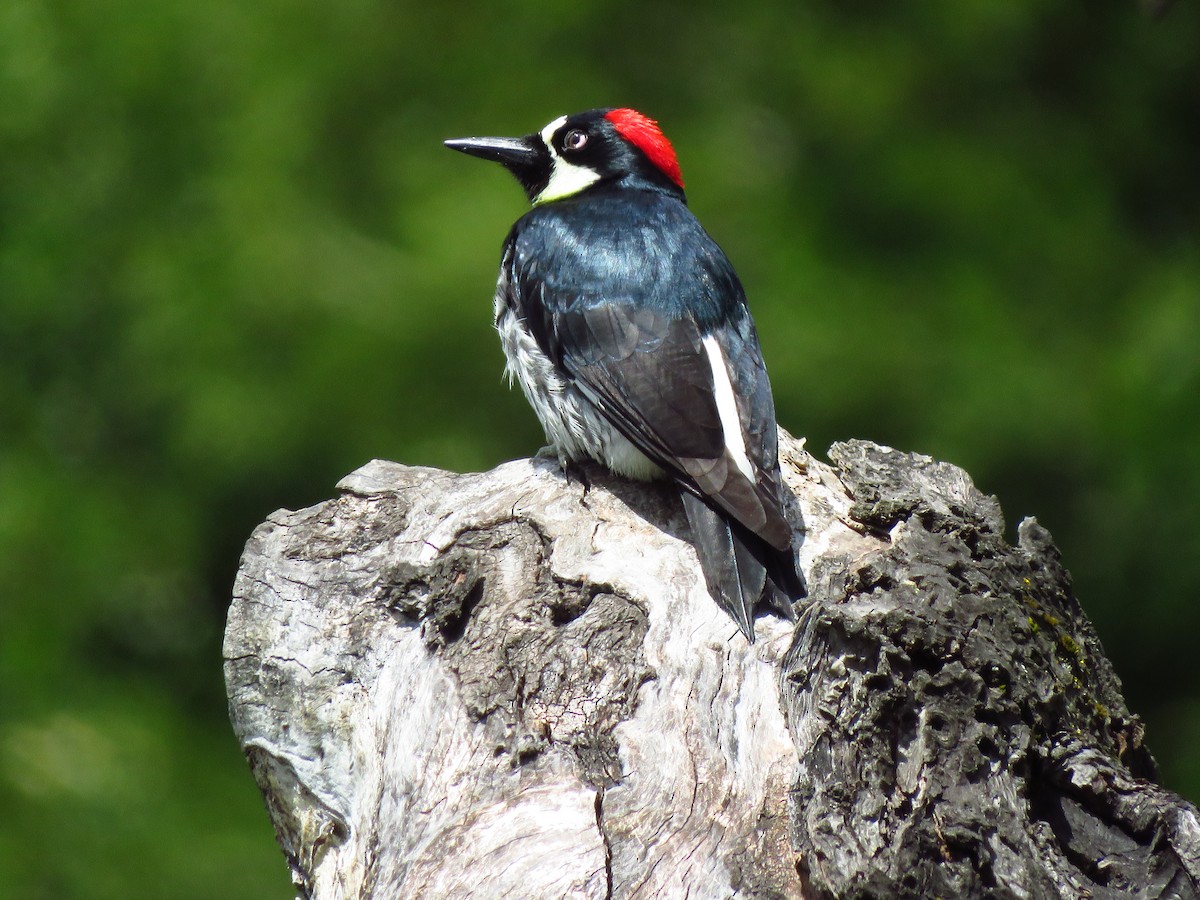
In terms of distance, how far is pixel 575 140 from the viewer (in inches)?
210

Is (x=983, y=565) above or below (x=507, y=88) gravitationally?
below

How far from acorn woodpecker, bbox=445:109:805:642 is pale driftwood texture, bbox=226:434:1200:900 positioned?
15 centimetres

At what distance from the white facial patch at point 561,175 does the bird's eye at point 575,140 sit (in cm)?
5

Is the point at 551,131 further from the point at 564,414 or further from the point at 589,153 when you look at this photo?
the point at 564,414

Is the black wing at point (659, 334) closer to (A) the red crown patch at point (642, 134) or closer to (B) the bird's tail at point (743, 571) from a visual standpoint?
(B) the bird's tail at point (743, 571)

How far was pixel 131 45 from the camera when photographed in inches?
288

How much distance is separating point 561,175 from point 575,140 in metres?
0.14

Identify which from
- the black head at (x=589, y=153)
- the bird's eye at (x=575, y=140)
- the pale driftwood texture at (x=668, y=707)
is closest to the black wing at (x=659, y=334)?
the pale driftwood texture at (x=668, y=707)

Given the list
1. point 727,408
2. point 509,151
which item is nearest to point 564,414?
point 727,408

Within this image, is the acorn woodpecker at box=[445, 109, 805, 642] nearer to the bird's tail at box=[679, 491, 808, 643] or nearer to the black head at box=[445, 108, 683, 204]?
the bird's tail at box=[679, 491, 808, 643]

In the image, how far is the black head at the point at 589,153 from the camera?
5266 millimetres

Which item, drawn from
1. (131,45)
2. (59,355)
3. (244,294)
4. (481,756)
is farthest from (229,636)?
(131,45)

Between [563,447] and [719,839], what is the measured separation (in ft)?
5.47

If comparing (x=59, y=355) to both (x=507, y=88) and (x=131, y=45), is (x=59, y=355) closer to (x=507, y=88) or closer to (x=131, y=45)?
(x=131, y=45)
